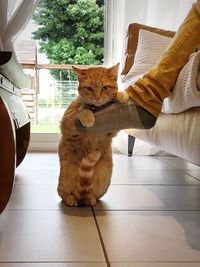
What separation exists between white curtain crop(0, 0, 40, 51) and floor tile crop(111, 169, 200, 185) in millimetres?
1156

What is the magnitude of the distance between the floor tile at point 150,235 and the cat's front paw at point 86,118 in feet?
0.99

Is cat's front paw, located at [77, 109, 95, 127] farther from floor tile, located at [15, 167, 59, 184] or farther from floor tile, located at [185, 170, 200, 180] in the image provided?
floor tile, located at [185, 170, 200, 180]

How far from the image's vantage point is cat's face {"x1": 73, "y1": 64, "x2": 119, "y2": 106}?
3.72ft

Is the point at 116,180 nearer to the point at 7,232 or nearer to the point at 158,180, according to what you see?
the point at 158,180

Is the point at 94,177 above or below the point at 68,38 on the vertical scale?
below

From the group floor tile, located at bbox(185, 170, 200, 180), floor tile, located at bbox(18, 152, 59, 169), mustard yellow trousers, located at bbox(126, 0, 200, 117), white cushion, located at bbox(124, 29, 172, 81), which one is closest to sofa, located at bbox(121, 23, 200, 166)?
mustard yellow trousers, located at bbox(126, 0, 200, 117)

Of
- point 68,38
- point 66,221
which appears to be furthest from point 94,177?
point 68,38

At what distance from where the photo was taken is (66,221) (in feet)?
3.45

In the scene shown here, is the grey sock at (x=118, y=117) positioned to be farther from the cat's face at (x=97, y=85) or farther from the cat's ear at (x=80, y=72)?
the cat's ear at (x=80, y=72)

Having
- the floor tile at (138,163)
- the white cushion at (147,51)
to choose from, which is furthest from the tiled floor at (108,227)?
the white cushion at (147,51)

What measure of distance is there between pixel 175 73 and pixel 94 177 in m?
0.45

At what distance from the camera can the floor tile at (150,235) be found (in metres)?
0.82

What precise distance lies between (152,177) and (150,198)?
1.53 ft

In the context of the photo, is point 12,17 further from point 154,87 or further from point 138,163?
point 154,87
